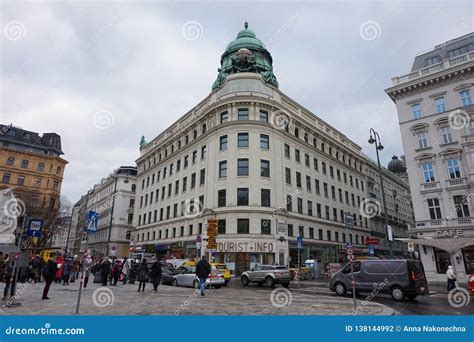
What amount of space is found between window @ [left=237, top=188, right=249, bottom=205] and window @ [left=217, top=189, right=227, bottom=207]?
1681 millimetres

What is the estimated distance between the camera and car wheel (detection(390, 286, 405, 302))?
13412mm

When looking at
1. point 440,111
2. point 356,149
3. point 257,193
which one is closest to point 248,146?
point 257,193

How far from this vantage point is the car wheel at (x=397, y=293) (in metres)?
13.4

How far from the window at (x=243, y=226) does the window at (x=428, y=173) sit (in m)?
19.0

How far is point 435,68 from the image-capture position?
3222cm

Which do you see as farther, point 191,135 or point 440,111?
point 191,135

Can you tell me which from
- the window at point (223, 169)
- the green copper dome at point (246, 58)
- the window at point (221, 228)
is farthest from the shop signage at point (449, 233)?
the green copper dome at point (246, 58)

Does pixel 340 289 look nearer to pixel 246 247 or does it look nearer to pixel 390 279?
pixel 390 279

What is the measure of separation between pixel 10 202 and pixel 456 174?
35665 mm

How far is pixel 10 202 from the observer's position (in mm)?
14742

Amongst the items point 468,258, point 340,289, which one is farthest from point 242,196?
point 468,258

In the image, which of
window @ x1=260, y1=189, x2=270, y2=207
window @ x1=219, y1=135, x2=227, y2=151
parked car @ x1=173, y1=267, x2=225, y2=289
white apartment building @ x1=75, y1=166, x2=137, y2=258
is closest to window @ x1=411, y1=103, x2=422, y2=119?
window @ x1=260, y1=189, x2=270, y2=207

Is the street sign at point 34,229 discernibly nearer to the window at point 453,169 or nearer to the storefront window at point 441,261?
the storefront window at point 441,261

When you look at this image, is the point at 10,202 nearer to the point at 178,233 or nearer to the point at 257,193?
the point at 257,193
